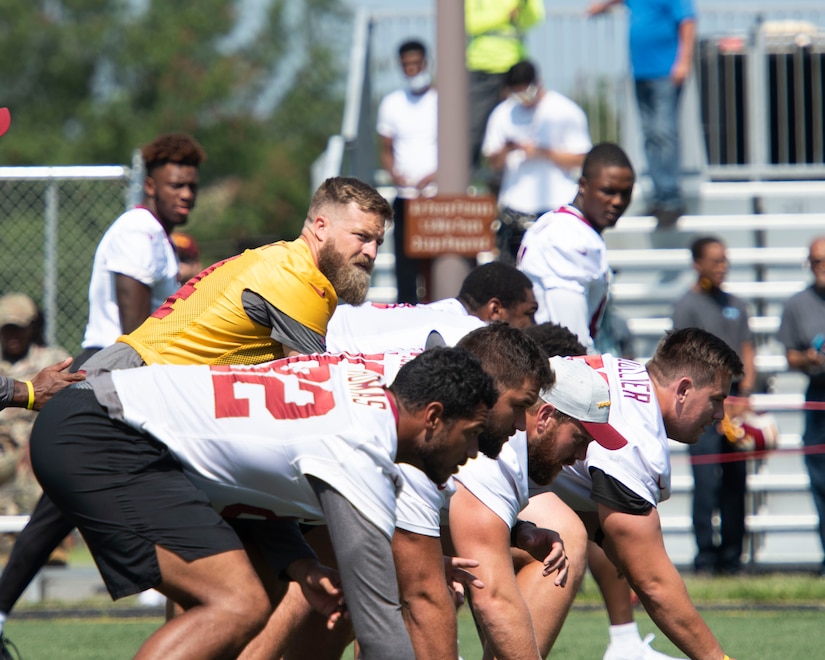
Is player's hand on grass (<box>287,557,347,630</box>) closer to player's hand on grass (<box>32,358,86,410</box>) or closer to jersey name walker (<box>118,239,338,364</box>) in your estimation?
jersey name walker (<box>118,239,338,364</box>)

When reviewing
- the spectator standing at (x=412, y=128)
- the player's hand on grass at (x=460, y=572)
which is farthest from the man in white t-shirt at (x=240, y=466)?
the spectator standing at (x=412, y=128)

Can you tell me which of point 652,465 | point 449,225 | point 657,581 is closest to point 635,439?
point 652,465

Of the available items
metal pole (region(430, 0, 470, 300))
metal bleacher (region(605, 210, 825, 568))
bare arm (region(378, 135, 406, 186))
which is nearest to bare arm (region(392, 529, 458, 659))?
metal pole (region(430, 0, 470, 300))

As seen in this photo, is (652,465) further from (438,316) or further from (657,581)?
(438,316)

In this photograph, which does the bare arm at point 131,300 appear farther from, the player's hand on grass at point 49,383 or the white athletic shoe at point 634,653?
the white athletic shoe at point 634,653

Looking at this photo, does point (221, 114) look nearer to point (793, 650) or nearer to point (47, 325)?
point (47, 325)

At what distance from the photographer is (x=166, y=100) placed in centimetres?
3553

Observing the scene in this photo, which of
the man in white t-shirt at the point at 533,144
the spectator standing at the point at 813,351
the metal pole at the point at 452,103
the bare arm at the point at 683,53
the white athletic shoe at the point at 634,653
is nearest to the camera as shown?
the white athletic shoe at the point at 634,653

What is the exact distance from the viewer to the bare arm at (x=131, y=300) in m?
6.55

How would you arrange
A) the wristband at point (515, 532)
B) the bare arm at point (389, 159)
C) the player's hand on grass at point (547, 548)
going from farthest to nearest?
the bare arm at point (389, 159)
the wristband at point (515, 532)
the player's hand on grass at point (547, 548)

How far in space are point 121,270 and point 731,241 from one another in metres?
7.58

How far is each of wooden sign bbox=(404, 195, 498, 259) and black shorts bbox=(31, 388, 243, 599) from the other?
14.3ft

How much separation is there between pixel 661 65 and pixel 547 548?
701cm

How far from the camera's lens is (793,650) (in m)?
7.01
